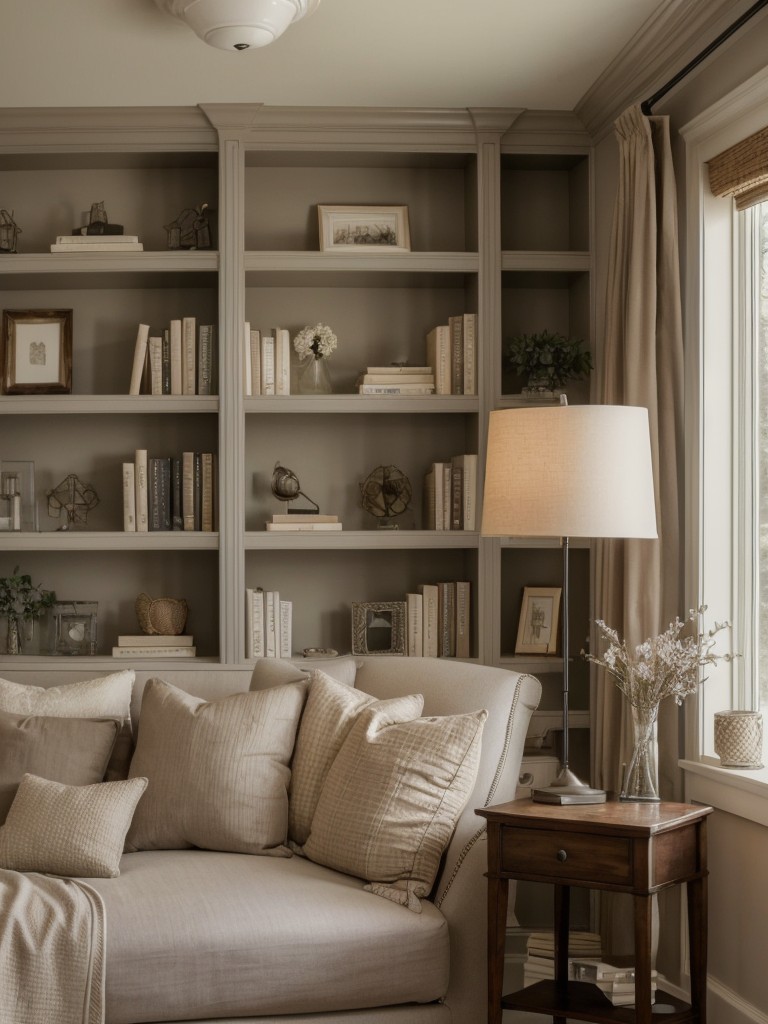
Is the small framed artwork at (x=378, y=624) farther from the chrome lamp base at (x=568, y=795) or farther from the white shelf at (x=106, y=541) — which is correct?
the chrome lamp base at (x=568, y=795)

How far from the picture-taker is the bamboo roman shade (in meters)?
2.84

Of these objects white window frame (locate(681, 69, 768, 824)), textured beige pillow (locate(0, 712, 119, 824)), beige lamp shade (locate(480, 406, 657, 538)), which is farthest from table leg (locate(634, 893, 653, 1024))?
textured beige pillow (locate(0, 712, 119, 824))

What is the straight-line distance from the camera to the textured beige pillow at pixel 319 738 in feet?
9.34

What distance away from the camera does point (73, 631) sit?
13.4ft

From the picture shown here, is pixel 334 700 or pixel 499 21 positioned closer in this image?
pixel 334 700

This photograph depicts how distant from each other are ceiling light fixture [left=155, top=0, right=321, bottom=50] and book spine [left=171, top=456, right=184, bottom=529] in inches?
59.6

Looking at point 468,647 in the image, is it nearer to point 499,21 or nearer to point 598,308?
point 598,308

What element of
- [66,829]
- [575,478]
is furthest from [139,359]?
[575,478]

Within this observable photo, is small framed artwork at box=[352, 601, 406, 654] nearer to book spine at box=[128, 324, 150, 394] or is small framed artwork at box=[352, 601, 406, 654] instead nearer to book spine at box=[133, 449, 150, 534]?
book spine at box=[133, 449, 150, 534]

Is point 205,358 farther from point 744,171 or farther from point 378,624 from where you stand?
point 744,171

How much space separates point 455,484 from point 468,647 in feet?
1.95

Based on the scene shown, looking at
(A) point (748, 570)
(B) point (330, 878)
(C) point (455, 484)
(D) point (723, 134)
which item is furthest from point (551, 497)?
(C) point (455, 484)

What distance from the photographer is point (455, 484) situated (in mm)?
4047

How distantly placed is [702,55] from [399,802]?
2.12 m
